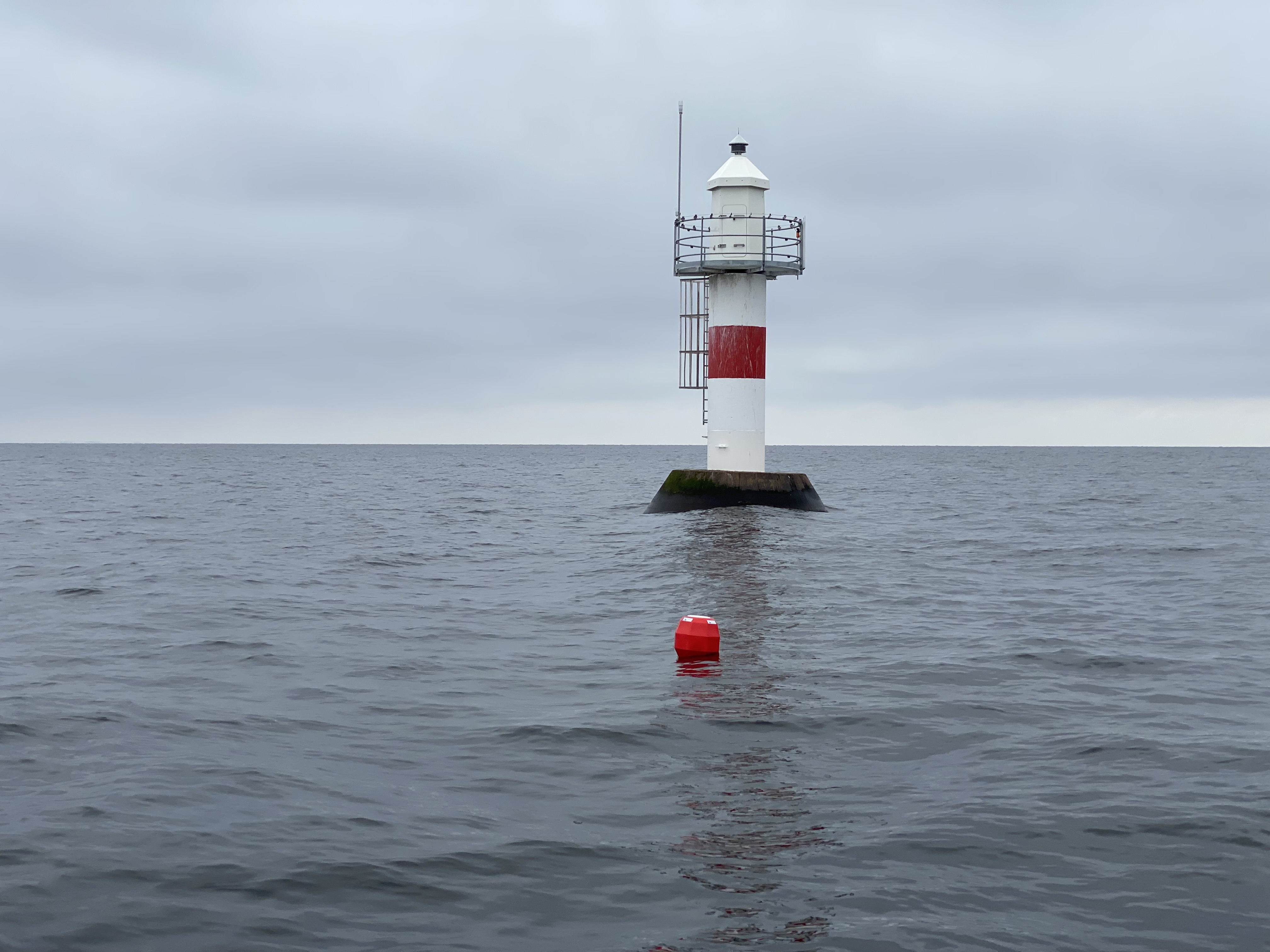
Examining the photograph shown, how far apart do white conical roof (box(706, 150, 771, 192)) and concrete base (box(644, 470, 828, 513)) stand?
785 centimetres

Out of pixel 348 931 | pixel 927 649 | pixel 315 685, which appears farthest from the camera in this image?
pixel 927 649

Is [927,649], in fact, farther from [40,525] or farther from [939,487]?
[939,487]

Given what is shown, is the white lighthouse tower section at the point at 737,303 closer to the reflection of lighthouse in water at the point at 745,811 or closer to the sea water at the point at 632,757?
the sea water at the point at 632,757

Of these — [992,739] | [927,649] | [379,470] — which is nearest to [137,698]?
[992,739]

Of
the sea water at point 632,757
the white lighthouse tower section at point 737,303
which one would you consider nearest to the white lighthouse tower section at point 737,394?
the white lighthouse tower section at point 737,303

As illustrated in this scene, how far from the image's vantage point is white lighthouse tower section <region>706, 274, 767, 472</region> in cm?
3209

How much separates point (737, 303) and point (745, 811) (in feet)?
81.3

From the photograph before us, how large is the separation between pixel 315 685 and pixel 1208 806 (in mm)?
8626

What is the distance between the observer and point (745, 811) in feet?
27.9

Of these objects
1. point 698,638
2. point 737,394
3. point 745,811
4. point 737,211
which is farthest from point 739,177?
point 745,811

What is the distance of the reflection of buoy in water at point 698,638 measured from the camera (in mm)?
13930

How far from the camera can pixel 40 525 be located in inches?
1367

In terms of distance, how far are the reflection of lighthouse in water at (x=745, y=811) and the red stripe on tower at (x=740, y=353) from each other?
17169 mm

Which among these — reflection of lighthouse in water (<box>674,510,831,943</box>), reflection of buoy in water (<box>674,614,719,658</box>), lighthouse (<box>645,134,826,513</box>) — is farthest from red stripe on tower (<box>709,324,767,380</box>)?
reflection of buoy in water (<box>674,614,719,658</box>)
